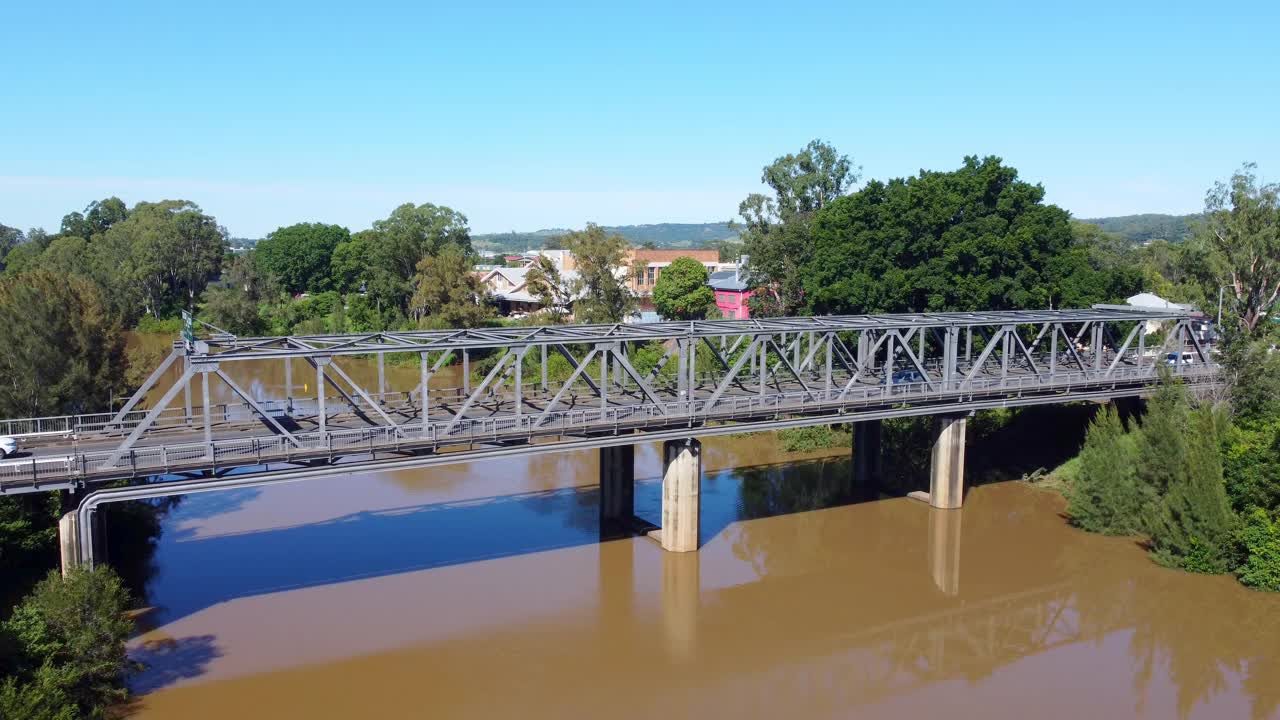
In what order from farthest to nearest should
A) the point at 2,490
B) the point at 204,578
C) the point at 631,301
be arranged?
1. the point at 631,301
2. the point at 204,578
3. the point at 2,490

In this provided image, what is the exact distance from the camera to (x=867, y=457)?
39.8 metres

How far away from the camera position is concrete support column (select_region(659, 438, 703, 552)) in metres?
30.6

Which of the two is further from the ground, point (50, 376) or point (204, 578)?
point (50, 376)

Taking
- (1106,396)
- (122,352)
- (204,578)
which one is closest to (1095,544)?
(1106,396)

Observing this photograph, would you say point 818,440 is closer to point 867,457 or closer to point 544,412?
point 867,457

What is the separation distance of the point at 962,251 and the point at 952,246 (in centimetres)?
53

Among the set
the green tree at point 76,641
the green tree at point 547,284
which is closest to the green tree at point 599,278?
the green tree at point 547,284

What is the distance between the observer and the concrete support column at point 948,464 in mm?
36250

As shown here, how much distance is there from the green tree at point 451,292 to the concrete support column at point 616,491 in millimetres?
34607

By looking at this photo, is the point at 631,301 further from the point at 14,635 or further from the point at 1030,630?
the point at 14,635

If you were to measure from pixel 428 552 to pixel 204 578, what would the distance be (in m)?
6.53

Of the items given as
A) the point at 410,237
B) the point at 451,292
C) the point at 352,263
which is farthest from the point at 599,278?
the point at 352,263

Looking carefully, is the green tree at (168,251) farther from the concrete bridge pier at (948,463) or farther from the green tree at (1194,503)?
the green tree at (1194,503)

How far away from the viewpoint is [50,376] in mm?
34125
